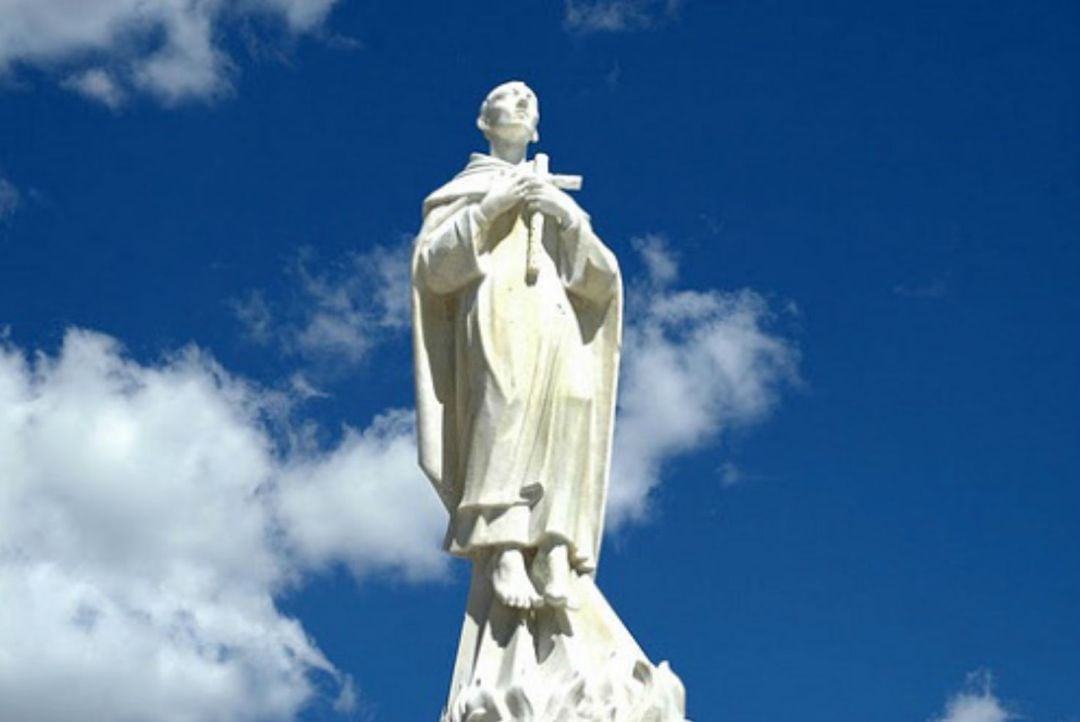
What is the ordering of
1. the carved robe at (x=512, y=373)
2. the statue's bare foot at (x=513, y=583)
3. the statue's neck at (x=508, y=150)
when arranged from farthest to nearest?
the statue's neck at (x=508, y=150) < the carved robe at (x=512, y=373) < the statue's bare foot at (x=513, y=583)

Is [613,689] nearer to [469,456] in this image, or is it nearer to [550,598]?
[550,598]

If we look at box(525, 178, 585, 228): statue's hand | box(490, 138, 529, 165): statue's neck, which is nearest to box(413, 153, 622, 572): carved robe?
box(525, 178, 585, 228): statue's hand

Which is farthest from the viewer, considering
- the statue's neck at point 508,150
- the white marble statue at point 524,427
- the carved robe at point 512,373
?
the statue's neck at point 508,150

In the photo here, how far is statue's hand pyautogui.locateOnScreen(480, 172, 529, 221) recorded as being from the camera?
17.1 metres

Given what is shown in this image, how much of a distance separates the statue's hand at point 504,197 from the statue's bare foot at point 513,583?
2746mm

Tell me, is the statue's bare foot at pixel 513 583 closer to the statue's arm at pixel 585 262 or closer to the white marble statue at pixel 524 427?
the white marble statue at pixel 524 427

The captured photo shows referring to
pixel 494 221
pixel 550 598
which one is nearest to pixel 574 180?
pixel 494 221

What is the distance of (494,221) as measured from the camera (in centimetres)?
1734

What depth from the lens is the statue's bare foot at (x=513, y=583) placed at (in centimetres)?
1638

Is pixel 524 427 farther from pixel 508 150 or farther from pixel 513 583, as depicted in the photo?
pixel 508 150

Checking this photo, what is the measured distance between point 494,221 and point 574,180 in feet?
2.75

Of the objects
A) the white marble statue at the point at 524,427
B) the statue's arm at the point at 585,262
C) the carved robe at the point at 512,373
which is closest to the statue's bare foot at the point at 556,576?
the white marble statue at the point at 524,427

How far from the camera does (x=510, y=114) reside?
18.0 meters

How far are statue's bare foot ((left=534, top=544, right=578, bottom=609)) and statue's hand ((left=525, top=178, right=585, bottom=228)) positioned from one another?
2.70 metres
